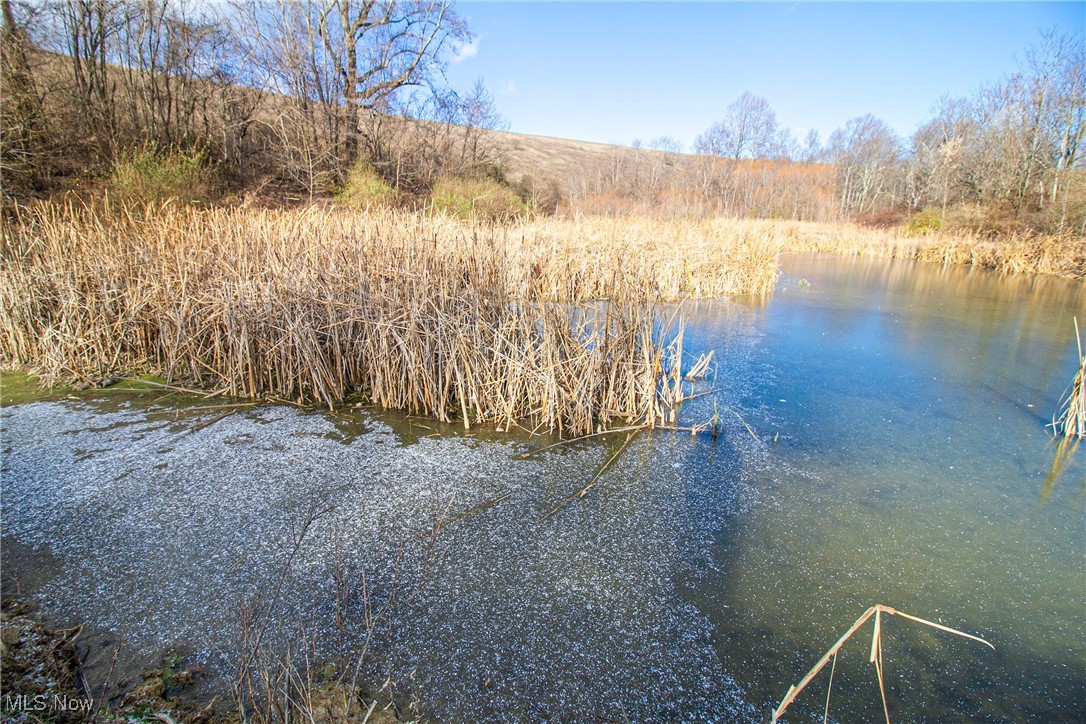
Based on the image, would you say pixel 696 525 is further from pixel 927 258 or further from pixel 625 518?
pixel 927 258

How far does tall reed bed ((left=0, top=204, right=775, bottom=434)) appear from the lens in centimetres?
315

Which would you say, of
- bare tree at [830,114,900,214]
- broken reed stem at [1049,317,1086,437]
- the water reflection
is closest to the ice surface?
the water reflection

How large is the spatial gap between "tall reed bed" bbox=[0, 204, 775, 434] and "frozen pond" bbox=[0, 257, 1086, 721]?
31 cm

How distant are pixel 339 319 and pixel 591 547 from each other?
229 cm

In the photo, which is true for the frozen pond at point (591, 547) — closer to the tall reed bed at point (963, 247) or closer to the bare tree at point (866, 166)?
the tall reed bed at point (963, 247)

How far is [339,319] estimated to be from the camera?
3.37m

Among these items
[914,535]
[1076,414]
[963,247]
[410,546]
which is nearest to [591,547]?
[410,546]

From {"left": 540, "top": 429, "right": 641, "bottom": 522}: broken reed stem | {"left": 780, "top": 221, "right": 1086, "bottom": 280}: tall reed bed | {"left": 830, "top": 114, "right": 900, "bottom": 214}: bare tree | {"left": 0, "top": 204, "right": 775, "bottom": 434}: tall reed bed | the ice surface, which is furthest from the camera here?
{"left": 830, "top": 114, "right": 900, "bottom": 214}: bare tree

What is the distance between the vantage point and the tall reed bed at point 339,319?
124 inches

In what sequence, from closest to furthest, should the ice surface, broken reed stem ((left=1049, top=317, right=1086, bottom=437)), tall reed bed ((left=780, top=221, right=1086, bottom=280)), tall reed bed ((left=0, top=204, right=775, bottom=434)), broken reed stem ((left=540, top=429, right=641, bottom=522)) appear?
1. the ice surface
2. broken reed stem ((left=540, top=429, right=641, bottom=522))
3. broken reed stem ((left=1049, top=317, right=1086, bottom=437))
4. tall reed bed ((left=0, top=204, right=775, bottom=434))
5. tall reed bed ((left=780, top=221, right=1086, bottom=280))

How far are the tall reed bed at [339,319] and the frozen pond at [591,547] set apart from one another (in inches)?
12.2

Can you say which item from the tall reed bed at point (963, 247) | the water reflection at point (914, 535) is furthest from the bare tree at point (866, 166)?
the water reflection at point (914, 535)

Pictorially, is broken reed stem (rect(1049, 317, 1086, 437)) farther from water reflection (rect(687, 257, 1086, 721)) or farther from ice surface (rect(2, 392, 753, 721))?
ice surface (rect(2, 392, 753, 721))

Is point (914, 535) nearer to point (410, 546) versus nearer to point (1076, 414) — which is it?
point (1076, 414)
